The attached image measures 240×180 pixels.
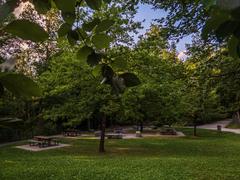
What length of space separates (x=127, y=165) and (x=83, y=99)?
5199 mm

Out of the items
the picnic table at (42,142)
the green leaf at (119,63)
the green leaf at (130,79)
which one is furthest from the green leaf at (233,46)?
the picnic table at (42,142)

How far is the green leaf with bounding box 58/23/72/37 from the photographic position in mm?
1052

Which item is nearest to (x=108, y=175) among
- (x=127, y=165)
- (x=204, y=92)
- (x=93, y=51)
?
(x=127, y=165)

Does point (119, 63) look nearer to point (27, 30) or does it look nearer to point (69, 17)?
point (69, 17)

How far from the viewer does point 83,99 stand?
18469 mm

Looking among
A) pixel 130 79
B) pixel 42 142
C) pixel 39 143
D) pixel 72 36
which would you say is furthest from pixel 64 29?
pixel 42 142

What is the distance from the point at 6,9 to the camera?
2.03ft

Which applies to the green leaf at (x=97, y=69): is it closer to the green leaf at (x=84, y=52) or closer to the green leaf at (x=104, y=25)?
the green leaf at (x=84, y=52)

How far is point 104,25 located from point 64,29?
0.78 feet

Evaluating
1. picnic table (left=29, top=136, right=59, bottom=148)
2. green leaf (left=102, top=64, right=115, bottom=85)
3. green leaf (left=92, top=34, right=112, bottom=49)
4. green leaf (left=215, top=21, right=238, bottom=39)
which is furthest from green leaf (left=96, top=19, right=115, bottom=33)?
picnic table (left=29, top=136, right=59, bottom=148)

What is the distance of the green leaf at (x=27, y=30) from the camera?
1.97 feet

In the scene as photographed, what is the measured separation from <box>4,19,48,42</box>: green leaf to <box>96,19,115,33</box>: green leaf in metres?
0.22

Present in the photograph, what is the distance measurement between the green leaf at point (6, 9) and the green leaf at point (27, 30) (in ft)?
0.06

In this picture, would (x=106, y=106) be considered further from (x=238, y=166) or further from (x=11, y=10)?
(x=11, y=10)
